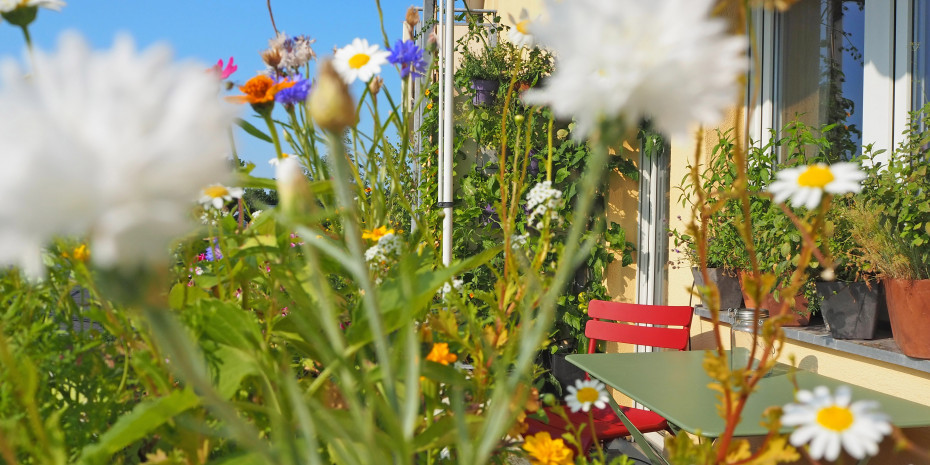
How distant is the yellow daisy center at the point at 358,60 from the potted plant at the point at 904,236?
4.99ft

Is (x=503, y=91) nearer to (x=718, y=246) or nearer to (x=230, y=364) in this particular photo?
(x=718, y=246)

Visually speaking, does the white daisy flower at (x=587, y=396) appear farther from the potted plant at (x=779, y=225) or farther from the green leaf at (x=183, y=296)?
the potted plant at (x=779, y=225)

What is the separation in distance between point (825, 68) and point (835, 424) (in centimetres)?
237

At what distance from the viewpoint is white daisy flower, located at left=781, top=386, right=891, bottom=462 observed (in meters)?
0.41

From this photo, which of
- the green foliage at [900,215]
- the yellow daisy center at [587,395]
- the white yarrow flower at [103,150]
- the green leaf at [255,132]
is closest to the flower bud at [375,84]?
the green leaf at [255,132]

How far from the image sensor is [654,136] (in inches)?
135

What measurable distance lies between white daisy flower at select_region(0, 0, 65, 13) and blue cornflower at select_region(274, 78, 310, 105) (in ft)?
0.75

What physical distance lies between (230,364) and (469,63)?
3700mm

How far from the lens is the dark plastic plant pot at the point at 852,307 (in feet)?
6.22

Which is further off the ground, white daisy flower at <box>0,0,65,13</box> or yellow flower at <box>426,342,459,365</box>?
white daisy flower at <box>0,0,65,13</box>

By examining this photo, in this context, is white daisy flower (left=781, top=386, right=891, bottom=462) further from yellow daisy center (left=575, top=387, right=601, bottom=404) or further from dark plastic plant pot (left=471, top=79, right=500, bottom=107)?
dark plastic plant pot (left=471, top=79, right=500, bottom=107)

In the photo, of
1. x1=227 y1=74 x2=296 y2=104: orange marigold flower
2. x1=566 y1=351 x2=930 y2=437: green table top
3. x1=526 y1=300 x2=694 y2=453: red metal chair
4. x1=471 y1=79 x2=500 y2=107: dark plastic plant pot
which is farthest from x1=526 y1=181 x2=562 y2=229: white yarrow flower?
x1=471 y1=79 x2=500 y2=107: dark plastic plant pot

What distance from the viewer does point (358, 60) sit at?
0.71m

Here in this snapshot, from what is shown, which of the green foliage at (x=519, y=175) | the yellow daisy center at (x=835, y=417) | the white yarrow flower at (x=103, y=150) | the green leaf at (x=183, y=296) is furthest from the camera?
the green foliage at (x=519, y=175)
